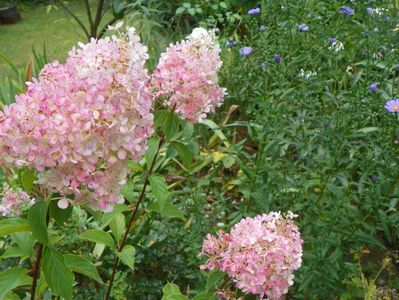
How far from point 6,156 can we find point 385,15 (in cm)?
184

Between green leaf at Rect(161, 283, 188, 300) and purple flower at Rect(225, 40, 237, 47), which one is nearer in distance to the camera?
green leaf at Rect(161, 283, 188, 300)

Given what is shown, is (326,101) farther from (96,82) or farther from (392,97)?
(96,82)

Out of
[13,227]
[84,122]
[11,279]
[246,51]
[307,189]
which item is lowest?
[307,189]

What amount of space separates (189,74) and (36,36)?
6861mm

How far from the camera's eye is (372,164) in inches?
84.0

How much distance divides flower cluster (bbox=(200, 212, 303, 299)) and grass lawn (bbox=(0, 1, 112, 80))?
5.27m

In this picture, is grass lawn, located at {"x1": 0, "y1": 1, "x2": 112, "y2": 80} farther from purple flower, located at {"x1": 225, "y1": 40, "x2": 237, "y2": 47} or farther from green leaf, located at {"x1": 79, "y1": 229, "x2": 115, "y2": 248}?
green leaf, located at {"x1": 79, "y1": 229, "x2": 115, "y2": 248}

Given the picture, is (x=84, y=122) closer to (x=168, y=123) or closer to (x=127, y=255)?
(x=168, y=123)

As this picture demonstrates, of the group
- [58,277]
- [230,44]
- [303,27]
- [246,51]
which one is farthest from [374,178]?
[230,44]

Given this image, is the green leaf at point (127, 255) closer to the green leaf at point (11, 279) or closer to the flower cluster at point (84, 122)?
the green leaf at point (11, 279)

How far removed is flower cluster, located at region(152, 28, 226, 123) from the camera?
4.97 feet

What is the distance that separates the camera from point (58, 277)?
3.84ft

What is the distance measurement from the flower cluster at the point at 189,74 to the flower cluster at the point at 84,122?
0.43 meters

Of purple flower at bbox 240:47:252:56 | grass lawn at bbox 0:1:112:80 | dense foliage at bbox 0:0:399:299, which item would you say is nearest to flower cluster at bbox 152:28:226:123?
dense foliage at bbox 0:0:399:299
